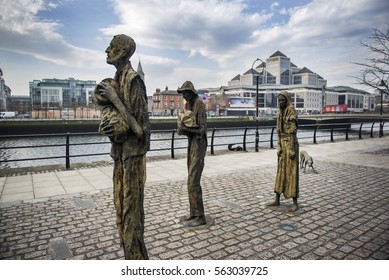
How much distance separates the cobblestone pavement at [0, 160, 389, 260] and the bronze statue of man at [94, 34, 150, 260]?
1.24m

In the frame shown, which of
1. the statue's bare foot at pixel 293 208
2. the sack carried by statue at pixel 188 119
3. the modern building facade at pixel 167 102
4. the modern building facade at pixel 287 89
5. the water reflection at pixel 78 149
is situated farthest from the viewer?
the modern building facade at pixel 287 89

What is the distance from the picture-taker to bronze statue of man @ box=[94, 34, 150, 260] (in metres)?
2.23

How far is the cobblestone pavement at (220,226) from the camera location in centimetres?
364

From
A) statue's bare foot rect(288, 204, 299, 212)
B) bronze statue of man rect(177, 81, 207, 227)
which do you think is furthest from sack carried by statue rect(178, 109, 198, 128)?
statue's bare foot rect(288, 204, 299, 212)

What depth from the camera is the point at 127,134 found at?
233 cm

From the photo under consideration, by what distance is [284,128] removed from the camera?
5387mm

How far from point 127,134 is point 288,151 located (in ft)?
12.5

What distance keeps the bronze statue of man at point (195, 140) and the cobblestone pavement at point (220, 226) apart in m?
0.34

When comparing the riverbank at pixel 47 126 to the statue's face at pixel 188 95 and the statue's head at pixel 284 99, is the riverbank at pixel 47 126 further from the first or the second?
the statue's head at pixel 284 99

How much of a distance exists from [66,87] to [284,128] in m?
118

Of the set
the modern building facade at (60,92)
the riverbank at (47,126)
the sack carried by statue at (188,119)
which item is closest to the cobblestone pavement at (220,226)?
the sack carried by statue at (188,119)

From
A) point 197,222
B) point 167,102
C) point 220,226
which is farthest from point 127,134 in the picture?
point 167,102

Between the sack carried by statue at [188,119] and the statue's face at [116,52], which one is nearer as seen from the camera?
the statue's face at [116,52]
